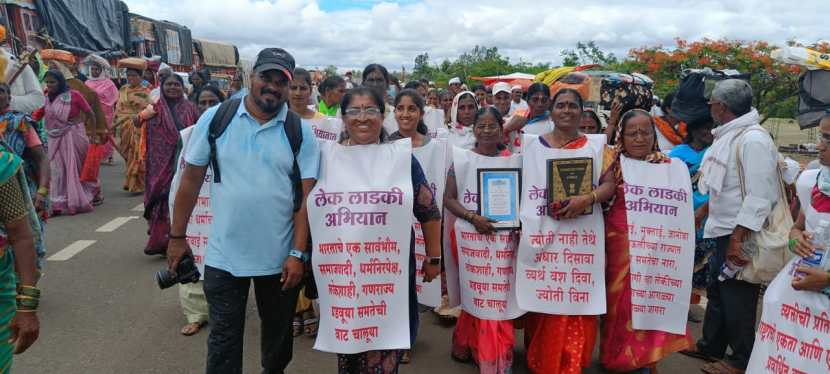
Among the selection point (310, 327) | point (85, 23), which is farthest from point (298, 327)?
point (85, 23)

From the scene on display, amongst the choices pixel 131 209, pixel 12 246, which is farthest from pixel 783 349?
pixel 131 209

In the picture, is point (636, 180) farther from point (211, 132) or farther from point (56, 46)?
point (56, 46)

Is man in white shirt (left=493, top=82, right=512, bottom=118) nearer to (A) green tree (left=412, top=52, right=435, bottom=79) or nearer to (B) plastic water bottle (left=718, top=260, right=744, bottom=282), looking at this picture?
(B) plastic water bottle (left=718, top=260, right=744, bottom=282)

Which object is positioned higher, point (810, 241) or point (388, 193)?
point (388, 193)

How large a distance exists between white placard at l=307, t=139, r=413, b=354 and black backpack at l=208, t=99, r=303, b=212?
0.10m

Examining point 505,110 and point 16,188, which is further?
point 505,110

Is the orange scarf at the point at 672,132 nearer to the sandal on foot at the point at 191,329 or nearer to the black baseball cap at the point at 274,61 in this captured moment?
the black baseball cap at the point at 274,61

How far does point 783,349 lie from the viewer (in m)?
2.60

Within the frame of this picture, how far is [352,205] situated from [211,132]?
0.75 meters

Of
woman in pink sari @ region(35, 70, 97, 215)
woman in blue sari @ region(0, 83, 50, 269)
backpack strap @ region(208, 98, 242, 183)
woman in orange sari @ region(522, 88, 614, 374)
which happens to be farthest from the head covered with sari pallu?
woman in pink sari @ region(35, 70, 97, 215)

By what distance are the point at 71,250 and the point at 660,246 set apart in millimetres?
5829

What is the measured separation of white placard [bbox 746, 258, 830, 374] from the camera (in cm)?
245

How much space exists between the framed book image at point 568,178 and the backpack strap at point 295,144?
1435mm

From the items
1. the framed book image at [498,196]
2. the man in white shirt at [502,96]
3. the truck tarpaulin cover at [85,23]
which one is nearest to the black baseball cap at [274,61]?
the framed book image at [498,196]
